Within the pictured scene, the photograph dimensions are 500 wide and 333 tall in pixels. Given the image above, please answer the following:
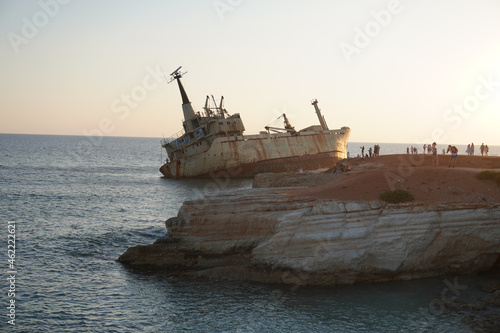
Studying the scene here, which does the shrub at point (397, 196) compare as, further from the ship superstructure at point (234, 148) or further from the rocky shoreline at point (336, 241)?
the ship superstructure at point (234, 148)

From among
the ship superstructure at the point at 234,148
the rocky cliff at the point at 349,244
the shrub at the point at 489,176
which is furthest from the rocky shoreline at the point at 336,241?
the ship superstructure at the point at 234,148

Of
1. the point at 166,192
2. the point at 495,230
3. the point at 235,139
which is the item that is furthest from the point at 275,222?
the point at 235,139

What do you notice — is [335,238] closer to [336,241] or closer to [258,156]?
[336,241]

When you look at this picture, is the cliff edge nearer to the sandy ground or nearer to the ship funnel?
the sandy ground

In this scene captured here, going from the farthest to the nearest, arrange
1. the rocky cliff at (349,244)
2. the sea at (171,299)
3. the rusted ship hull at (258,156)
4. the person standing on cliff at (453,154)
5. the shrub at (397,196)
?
the rusted ship hull at (258,156), the person standing on cliff at (453,154), the shrub at (397,196), the rocky cliff at (349,244), the sea at (171,299)

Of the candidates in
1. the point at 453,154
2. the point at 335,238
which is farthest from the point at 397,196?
the point at 453,154

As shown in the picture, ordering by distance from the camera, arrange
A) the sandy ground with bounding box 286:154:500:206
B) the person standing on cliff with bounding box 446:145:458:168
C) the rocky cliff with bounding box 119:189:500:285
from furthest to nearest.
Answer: the person standing on cliff with bounding box 446:145:458:168
the sandy ground with bounding box 286:154:500:206
the rocky cliff with bounding box 119:189:500:285

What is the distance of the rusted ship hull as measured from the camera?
7394 centimetres

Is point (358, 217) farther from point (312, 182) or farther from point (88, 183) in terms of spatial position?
point (88, 183)

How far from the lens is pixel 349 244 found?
78.9ft

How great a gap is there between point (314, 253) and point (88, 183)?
52.6m

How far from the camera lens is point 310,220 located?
24.9m

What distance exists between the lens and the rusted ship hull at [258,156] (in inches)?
2911

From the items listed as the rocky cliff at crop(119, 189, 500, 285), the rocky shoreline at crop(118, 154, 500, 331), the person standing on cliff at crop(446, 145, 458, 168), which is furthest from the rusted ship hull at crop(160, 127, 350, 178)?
the rocky cliff at crop(119, 189, 500, 285)
